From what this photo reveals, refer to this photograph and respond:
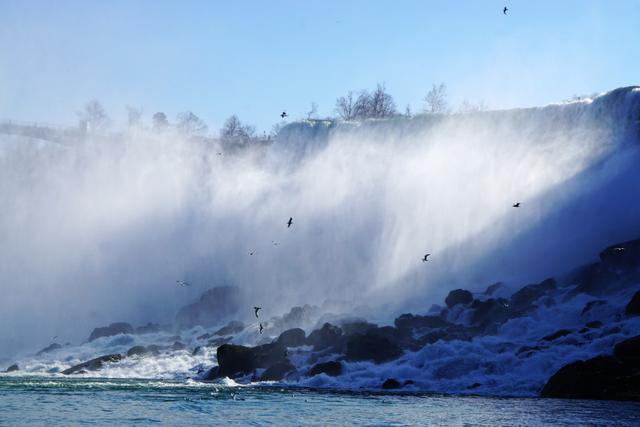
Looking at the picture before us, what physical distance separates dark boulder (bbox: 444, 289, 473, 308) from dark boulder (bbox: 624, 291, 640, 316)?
7.17m

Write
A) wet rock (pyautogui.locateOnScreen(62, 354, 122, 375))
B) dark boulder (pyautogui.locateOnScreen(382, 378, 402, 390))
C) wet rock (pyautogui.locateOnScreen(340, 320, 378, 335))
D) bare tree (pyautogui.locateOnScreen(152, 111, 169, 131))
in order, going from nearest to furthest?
dark boulder (pyautogui.locateOnScreen(382, 378, 402, 390)) → wet rock (pyautogui.locateOnScreen(340, 320, 378, 335)) → wet rock (pyautogui.locateOnScreen(62, 354, 122, 375)) → bare tree (pyautogui.locateOnScreen(152, 111, 169, 131))

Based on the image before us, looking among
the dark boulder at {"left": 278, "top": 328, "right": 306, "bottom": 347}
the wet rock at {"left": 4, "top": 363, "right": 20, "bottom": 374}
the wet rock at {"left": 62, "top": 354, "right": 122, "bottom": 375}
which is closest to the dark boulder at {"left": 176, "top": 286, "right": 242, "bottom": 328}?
the wet rock at {"left": 4, "top": 363, "right": 20, "bottom": 374}

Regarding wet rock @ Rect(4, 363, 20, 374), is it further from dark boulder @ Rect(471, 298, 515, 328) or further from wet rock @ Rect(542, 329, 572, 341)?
wet rock @ Rect(542, 329, 572, 341)

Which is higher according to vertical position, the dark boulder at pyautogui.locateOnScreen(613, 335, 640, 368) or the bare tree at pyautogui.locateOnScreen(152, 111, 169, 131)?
the bare tree at pyautogui.locateOnScreen(152, 111, 169, 131)

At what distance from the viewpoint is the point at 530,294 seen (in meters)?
34.5

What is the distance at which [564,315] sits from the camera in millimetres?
31875

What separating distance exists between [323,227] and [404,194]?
4.73 metres

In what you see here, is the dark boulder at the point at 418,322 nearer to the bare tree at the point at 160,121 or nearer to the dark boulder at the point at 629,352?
the dark boulder at the point at 629,352

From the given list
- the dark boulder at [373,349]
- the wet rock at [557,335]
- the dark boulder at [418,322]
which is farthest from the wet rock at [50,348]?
the wet rock at [557,335]

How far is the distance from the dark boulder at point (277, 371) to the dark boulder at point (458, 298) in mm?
8027

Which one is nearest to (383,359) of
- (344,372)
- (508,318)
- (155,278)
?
(344,372)

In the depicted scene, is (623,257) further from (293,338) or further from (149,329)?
(149,329)

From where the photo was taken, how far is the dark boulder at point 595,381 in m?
23.0

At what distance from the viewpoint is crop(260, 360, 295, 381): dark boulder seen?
97.7 feet
